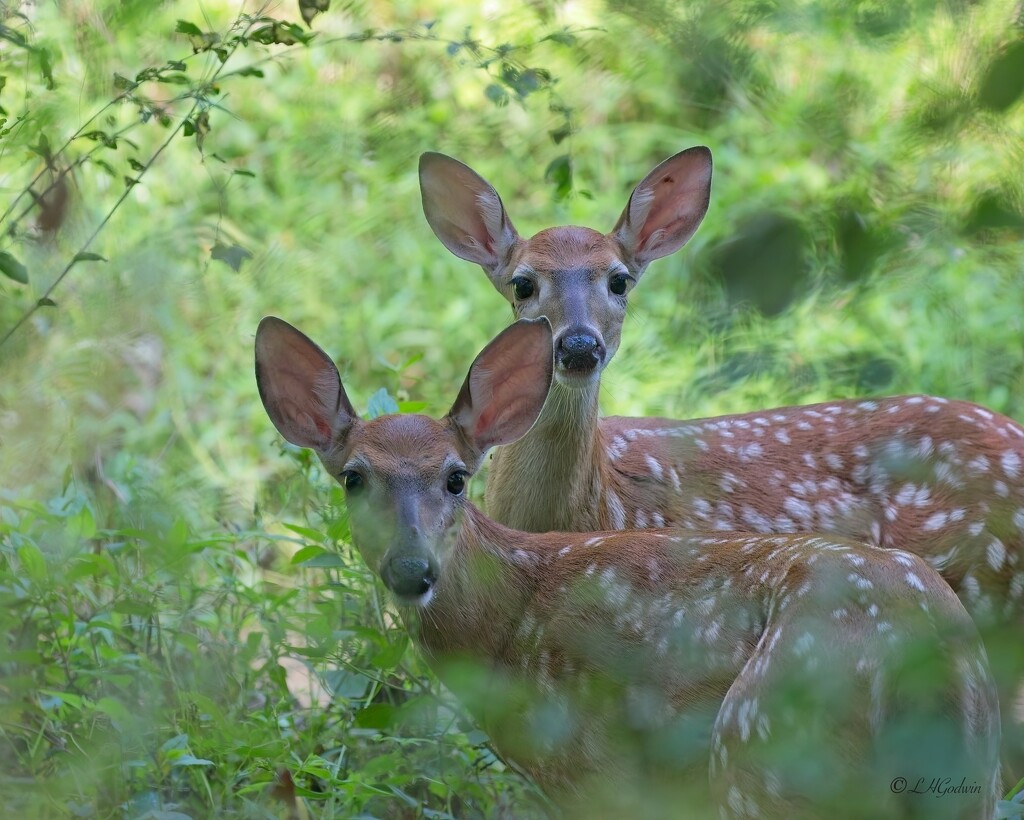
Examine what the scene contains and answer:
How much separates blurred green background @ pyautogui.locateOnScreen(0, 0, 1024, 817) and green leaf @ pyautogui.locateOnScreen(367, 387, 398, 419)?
0.04 ft

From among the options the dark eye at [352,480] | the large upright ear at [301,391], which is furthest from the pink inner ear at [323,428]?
the dark eye at [352,480]

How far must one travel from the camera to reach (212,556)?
15.2ft

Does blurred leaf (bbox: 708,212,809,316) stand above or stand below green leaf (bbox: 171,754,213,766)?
above

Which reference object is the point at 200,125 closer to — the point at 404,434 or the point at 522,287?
the point at 404,434

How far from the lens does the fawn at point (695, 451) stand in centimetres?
432

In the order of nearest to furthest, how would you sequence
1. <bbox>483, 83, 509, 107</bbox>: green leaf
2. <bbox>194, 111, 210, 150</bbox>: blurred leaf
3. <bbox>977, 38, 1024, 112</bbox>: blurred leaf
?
<bbox>977, 38, 1024, 112</bbox>: blurred leaf, <bbox>194, 111, 210, 150</bbox>: blurred leaf, <bbox>483, 83, 509, 107</bbox>: green leaf

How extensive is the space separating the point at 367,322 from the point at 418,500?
10.2ft

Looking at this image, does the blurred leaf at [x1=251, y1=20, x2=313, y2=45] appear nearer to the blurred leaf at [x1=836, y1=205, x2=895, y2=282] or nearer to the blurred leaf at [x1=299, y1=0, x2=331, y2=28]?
the blurred leaf at [x1=299, y1=0, x2=331, y2=28]

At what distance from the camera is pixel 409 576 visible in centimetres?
332

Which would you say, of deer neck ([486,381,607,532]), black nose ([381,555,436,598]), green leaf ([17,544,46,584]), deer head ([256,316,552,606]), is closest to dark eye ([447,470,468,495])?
deer head ([256,316,552,606])

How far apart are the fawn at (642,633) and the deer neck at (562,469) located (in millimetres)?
438

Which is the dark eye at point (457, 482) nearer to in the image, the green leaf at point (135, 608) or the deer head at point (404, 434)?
the deer head at point (404, 434)

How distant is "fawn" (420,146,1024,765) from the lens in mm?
4320

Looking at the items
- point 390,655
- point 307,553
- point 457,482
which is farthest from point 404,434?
point 390,655
